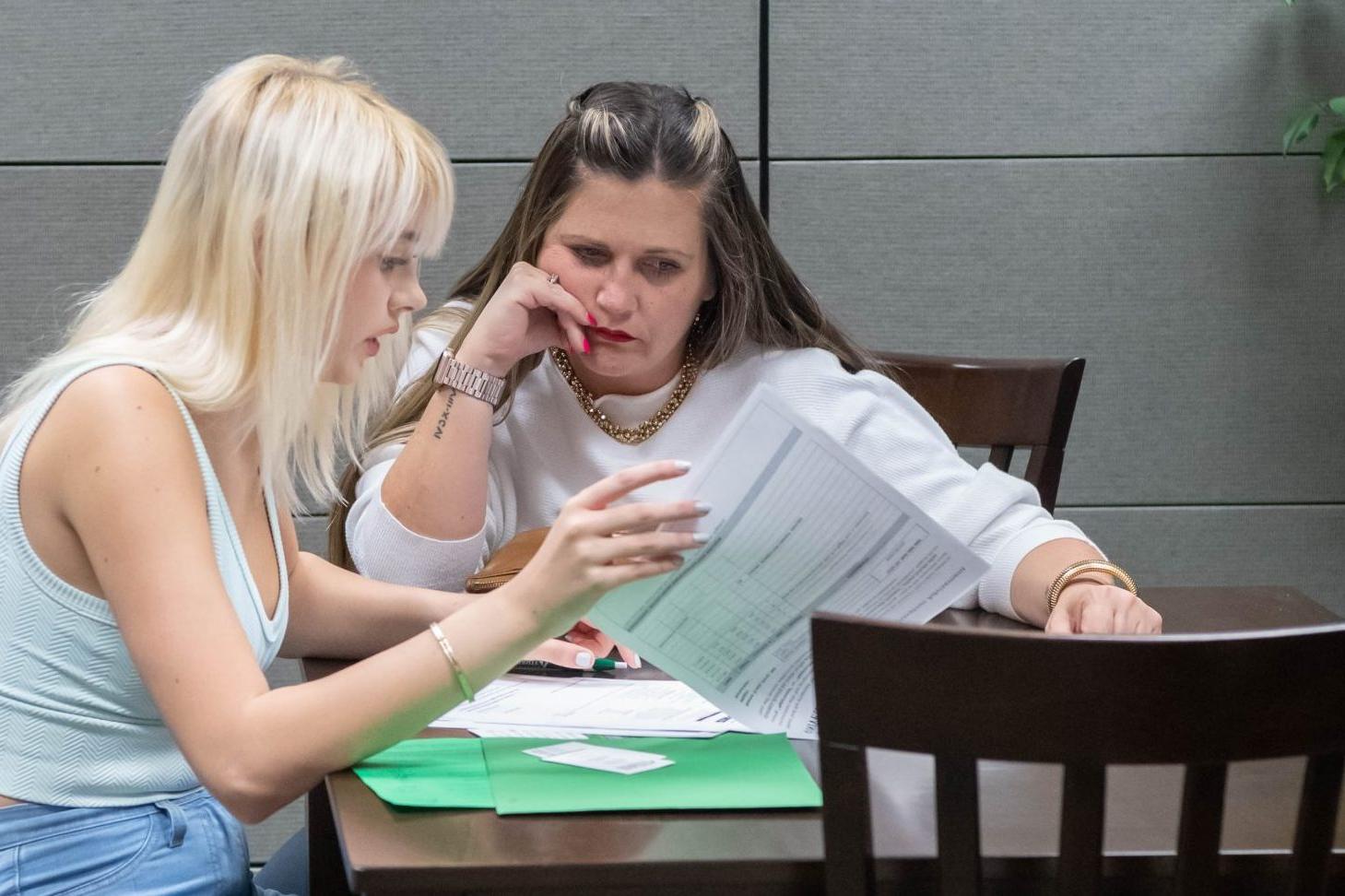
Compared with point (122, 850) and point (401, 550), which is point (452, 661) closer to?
point (122, 850)

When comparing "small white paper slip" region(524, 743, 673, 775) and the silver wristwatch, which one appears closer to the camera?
"small white paper slip" region(524, 743, 673, 775)

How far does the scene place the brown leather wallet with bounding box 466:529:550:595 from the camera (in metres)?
1.31

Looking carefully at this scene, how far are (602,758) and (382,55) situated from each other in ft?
5.42

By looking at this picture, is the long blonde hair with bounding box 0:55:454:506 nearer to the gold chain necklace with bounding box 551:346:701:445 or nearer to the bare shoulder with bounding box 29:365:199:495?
the bare shoulder with bounding box 29:365:199:495

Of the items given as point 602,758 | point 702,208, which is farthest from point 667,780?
point 702,208

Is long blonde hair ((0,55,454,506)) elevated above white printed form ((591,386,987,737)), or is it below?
above

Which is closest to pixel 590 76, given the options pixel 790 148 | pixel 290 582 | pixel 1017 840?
pixel 790 148

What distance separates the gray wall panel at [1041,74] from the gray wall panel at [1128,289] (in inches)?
2.0

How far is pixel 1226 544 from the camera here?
253 cm

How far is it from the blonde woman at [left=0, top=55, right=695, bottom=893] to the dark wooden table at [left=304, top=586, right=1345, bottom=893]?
0.09 metres

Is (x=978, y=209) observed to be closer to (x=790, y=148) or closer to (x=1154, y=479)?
(x=790, y=148)

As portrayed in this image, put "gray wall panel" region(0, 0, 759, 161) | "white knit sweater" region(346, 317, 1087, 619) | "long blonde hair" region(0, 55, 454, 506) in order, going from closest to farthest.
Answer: "long blonde hair" region(0, 55, 454, 506) < "white knit sweater" region(346, 317, 1087, 619) < "gray wall panel" region(0, 0, 759, 161)

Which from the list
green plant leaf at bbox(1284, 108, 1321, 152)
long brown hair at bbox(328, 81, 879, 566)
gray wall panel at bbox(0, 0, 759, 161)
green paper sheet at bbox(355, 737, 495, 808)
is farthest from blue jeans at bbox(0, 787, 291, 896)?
green plant leaf at bbox(1284, 108, 1321, 152)

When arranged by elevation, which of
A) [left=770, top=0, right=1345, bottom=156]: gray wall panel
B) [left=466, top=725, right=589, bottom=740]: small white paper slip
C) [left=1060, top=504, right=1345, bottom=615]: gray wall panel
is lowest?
[left=1060, top=504, right=1345, bottom=615]: gray wall panel
